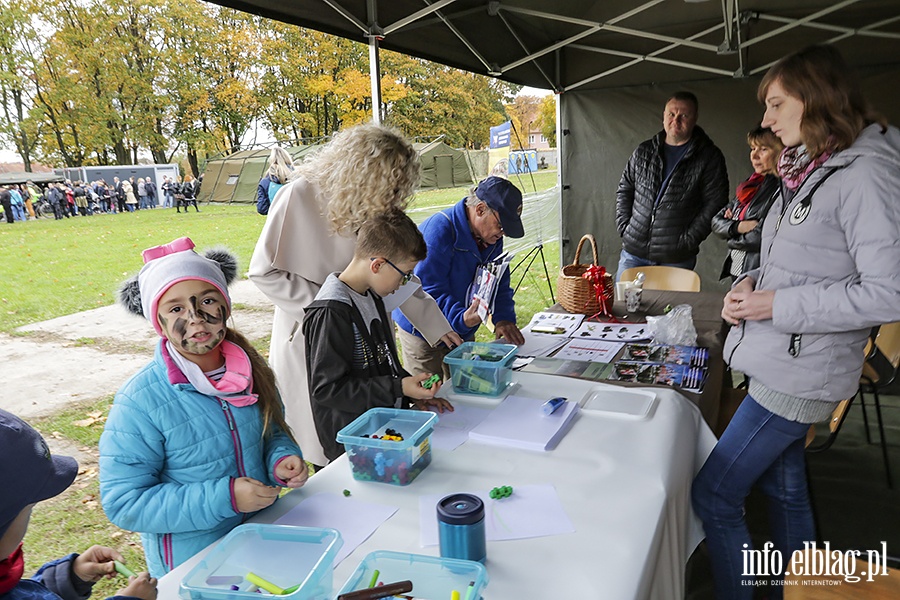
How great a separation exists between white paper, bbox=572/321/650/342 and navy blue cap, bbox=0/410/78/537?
6.07ft

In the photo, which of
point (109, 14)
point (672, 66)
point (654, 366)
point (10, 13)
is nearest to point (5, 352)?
point (654, 366)

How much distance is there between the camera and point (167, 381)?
→ 1.15m

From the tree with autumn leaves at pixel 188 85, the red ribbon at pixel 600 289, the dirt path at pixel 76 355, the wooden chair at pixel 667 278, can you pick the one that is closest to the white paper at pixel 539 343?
the red ribbon at pixel 600 289

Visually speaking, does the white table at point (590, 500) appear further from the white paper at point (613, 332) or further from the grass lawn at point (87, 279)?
the grass lawn at point (87, 279)

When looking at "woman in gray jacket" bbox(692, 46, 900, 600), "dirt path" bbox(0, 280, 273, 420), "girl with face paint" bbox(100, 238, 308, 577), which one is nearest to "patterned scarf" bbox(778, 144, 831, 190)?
"woman in gray jacket" bbox(692, 46, 900, 600)

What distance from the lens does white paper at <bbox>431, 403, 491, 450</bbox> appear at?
1372 millimetres

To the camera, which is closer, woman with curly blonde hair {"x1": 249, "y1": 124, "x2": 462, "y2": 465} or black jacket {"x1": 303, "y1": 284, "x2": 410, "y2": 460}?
black jacket {"x1": 303, "y1": 284, "x2": 410, "y2": 460}

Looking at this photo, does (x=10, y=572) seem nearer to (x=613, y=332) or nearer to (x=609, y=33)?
(x=613, y=332)

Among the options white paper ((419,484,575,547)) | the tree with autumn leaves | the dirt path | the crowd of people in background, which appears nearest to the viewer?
white paper ((419,484,575,547))

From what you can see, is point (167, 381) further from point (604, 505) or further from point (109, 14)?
point (109, 14)

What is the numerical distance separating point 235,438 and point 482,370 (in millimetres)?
719

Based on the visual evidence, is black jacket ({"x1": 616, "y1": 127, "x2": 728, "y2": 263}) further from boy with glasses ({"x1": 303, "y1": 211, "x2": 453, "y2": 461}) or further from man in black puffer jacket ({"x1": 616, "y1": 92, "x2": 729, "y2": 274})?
boy with glasses ({"x1": 303, "y1": 211, "x2": 453, "y2": 461})

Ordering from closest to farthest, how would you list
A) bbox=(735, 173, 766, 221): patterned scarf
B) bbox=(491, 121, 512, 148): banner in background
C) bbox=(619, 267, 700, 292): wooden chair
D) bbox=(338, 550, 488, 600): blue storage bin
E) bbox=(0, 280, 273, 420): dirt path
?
bbox=(338, 550, 488, 600): blue storage bin → bbox=(735, 173, 766, 221): patterned scarf → bbox=(619, 267, 700, 292): wooden chair → bbox=(0, 280, 273, 420): dirt path → bbox=(491, 121, 512, 148): banner in background

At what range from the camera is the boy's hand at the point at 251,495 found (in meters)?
1.03
